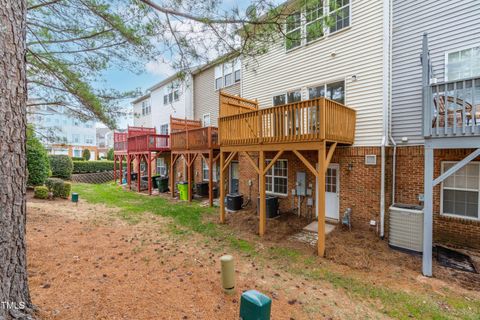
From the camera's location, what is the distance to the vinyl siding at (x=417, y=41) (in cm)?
586

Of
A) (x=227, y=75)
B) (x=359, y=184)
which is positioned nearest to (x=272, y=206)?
(x=359, y=184)

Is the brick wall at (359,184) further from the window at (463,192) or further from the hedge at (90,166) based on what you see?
the hedge at (90,166)

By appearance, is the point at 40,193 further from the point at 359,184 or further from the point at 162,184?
the point at 359,184

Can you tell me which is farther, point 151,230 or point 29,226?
point 151,230

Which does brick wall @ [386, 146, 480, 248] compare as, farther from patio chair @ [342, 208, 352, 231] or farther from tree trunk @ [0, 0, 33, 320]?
tree trunk @ [0, 0, 33, 320]

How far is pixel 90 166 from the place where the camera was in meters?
24.4

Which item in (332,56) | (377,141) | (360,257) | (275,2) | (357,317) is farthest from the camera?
(332,56)

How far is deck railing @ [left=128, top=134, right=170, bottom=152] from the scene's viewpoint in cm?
1471

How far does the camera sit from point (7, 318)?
2.31 metres

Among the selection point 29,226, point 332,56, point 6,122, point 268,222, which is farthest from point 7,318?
point 332,56

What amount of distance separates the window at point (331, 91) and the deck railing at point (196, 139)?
5.00 m

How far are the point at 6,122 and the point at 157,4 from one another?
3526 mm

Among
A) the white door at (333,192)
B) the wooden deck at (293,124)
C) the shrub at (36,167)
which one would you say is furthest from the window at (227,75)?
the shrub at (36,167)

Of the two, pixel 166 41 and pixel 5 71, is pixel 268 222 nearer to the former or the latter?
pixel 166 41
